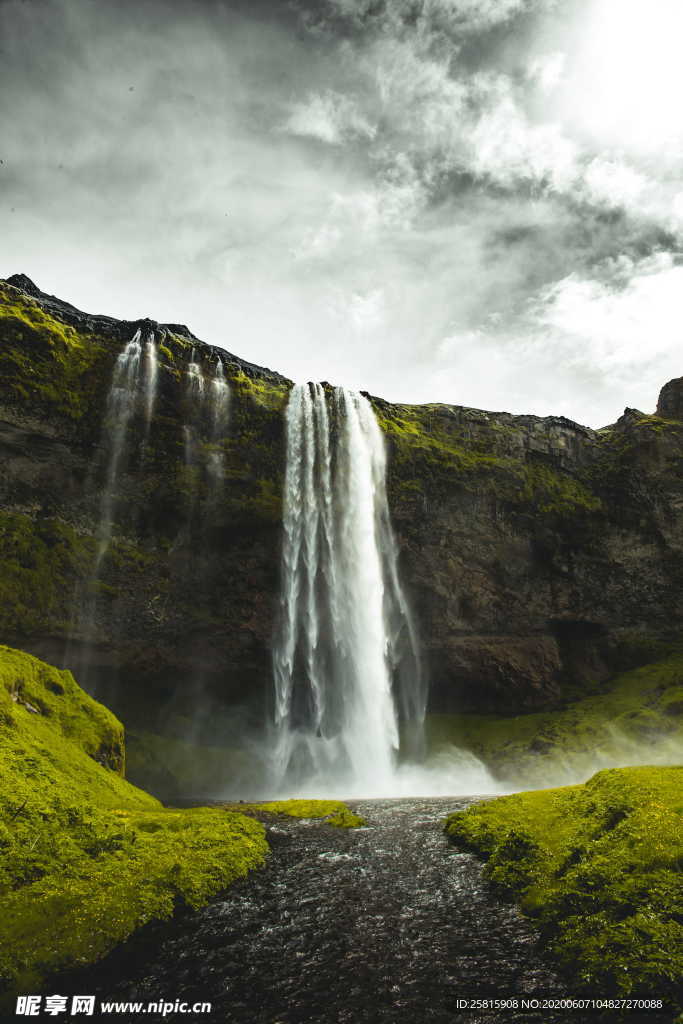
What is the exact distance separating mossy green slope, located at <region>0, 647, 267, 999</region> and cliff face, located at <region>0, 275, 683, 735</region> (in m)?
20.0

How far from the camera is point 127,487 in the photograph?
46250mm

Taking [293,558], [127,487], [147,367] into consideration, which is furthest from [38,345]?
[293,558]

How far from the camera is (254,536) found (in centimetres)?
4975

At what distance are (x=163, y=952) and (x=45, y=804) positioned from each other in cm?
746

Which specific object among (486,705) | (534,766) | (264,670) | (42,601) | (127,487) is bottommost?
(534,766)

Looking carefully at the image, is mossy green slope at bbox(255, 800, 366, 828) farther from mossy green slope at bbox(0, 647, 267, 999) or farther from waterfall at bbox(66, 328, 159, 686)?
waterfall at bbox(66, 328, 159, 686)

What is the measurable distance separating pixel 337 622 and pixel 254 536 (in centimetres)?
1106

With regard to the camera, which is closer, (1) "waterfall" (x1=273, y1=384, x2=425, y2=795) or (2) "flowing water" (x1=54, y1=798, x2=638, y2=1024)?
(2) "flowing water" (x1=54, y1=798, x2=638, y2=1024)

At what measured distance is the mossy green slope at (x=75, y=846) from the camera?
34.1 ft

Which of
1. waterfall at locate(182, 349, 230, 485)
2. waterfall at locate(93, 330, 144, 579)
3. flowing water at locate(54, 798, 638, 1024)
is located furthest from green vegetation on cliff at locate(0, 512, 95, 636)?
flowing water at locate(54, 798, 638, 1024)

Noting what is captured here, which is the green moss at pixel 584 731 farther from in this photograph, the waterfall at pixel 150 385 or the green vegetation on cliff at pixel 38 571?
the waterfall at pixel 150 385

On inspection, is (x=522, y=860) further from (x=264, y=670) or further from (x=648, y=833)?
(x=264, y=670)

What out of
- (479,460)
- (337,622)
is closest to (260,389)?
(337,622)

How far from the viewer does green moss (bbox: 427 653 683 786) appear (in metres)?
46.8
